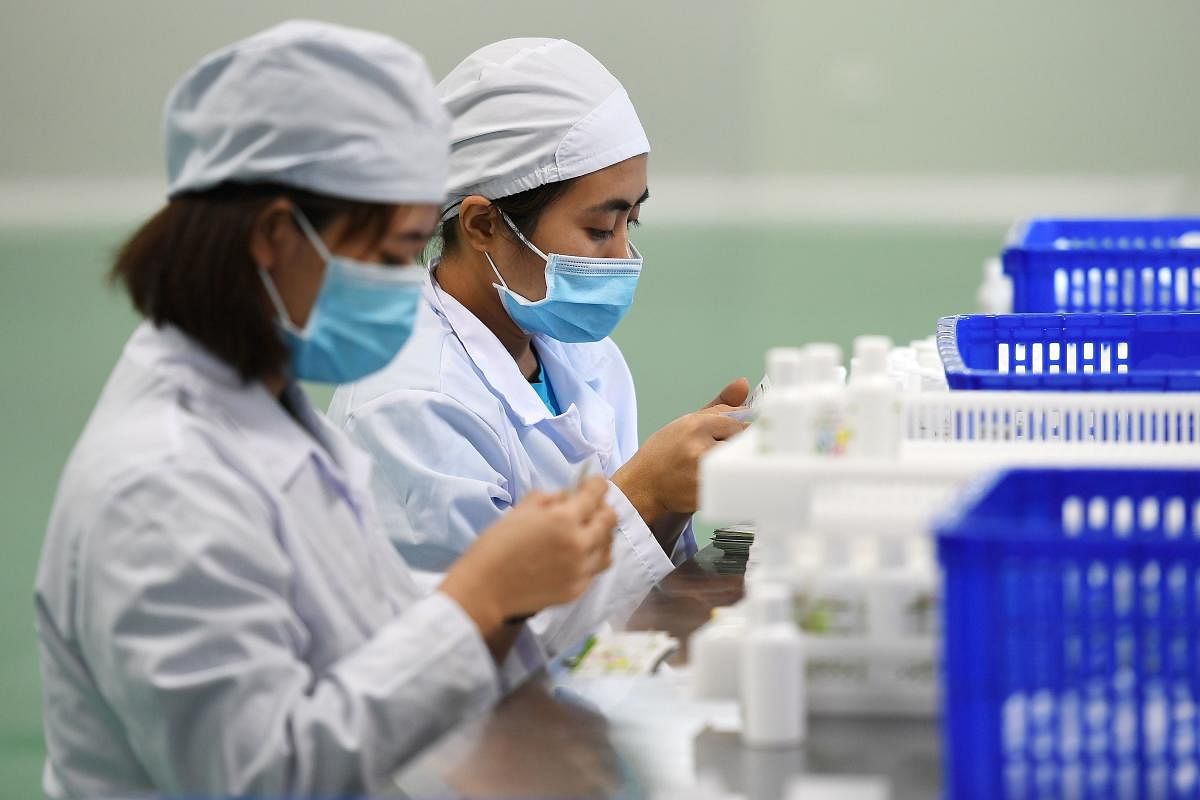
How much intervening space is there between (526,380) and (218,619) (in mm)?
1269

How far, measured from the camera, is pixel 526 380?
2551mm

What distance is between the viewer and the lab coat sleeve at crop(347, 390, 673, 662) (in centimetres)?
219

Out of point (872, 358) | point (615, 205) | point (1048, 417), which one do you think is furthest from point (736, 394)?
point (872, 358)

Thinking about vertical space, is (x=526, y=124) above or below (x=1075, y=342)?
above

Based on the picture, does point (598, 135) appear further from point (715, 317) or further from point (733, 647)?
point (715, 317)

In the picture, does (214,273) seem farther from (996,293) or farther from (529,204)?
(996,293)

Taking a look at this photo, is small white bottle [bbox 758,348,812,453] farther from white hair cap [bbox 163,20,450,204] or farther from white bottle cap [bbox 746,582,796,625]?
white hair cap [bbox 163,20,450,204]

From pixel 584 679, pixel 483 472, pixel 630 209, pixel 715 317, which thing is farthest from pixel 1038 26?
pixel 584 679

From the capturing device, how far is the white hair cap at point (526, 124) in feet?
8.05

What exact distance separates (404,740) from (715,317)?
5.24 meters

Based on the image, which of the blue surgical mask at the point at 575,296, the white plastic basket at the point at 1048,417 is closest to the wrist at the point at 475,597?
the white plastic basket at the point at 1048,417

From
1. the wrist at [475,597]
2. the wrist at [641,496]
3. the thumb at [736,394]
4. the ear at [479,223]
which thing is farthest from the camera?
the thumb at [736,394]

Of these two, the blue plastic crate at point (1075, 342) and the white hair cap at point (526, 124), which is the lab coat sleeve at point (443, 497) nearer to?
the white hair cap at point (526, 124)

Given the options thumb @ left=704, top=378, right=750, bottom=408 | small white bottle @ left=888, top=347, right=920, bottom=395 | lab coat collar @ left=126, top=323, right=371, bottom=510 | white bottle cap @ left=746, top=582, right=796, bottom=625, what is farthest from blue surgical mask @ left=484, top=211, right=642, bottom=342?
white bottle cap @ left=746, top=582, right=796, bottom=625
